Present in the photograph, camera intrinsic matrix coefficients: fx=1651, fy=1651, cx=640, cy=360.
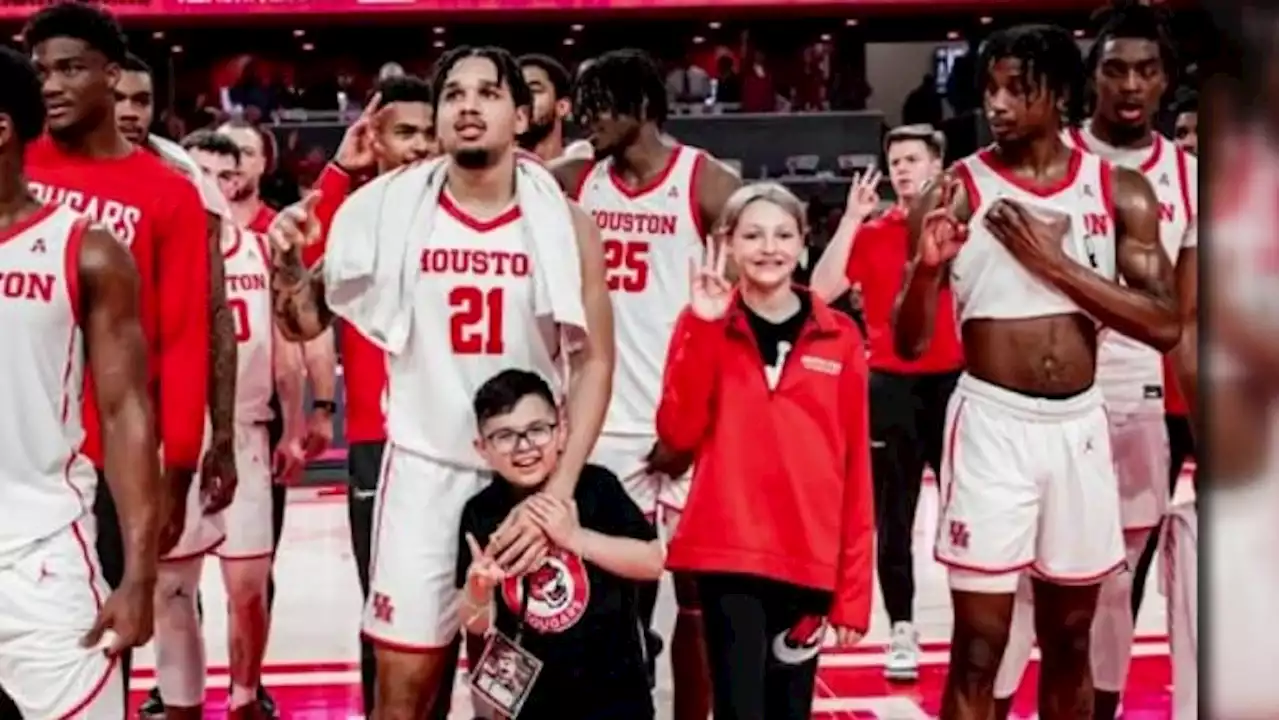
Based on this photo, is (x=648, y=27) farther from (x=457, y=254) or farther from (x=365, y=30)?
(x=457, y=254)

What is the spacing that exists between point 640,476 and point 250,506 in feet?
3.53

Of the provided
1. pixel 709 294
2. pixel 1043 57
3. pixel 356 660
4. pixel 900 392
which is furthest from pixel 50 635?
pixel 900 392

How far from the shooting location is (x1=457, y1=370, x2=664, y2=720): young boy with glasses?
309cm

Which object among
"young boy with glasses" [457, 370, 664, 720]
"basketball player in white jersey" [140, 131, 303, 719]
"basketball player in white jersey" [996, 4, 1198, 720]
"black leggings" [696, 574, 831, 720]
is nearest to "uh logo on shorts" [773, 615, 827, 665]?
"black leggings" [696, 574, 831, 720]

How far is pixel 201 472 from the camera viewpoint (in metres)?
3.79

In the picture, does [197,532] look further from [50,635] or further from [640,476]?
[50,635]

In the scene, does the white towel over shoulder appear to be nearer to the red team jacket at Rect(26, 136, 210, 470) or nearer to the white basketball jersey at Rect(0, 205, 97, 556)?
the red team jacket at Rect(26, 136, 210, 470)

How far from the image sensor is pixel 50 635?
2.51 metres

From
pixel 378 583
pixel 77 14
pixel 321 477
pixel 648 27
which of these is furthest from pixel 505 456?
pixel 648 27

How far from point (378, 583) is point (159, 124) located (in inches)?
498

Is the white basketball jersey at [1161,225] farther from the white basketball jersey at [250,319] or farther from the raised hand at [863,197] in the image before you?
the white basketball jersey at [250,319]

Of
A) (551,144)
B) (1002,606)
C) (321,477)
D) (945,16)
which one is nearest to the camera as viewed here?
(1002,606)

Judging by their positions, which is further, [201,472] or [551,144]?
[551,144]

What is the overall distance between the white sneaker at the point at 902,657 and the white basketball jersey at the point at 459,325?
236cm
